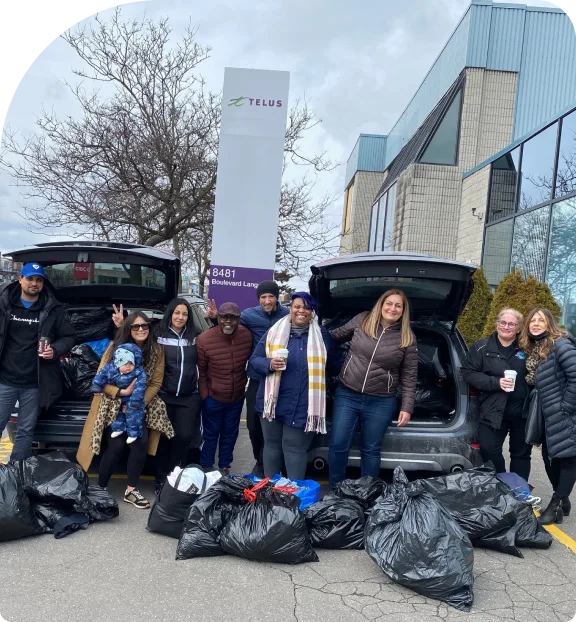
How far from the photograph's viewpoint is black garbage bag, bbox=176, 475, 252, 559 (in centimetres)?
335

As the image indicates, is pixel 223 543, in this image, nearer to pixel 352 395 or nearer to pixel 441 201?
pixel 352 395

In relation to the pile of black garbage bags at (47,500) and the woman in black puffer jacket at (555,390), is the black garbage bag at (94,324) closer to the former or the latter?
the pile of black garbage bags at (47,500)

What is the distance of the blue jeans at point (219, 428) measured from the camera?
4617 mm

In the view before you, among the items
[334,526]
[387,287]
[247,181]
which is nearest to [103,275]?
[247,181]

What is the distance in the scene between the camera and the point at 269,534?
327 centimetres

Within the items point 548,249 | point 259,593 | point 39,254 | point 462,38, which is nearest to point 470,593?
point 259,593

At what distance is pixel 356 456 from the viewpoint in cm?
430

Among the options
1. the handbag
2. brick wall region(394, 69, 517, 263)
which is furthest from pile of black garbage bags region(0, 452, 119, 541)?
brick wall region(394, 69, 517, 263)

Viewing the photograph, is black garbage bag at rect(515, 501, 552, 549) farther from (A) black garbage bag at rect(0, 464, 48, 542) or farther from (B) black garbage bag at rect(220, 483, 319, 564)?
(A) black garbage bag at rect(0, 464, 48, 542)

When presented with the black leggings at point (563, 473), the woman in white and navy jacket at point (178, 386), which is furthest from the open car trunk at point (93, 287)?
the black leggings at point (563, 473)

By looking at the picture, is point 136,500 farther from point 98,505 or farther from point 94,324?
point 94,324

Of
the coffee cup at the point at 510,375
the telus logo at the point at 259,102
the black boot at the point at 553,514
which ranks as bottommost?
the black boot at the point at 553,514

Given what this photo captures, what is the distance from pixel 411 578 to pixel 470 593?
31cm

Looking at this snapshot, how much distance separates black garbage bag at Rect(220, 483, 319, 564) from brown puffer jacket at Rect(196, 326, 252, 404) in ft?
4.18
